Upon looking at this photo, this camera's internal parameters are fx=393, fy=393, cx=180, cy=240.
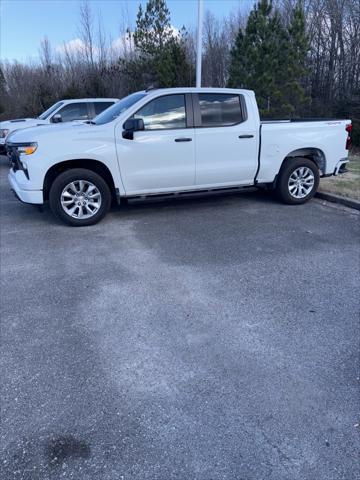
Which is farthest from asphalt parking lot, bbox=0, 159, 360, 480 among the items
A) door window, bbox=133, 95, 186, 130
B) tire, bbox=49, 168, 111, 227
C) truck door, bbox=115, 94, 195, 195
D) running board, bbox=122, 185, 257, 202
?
door window, bbox=133, 95, 186, 130

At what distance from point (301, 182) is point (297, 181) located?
0.09 meters

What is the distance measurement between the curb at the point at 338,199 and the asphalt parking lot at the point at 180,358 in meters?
1.85

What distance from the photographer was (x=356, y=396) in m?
2.66

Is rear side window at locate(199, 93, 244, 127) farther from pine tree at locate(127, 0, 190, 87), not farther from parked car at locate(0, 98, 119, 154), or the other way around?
pine tree at locate(127, 0, 190, 87)

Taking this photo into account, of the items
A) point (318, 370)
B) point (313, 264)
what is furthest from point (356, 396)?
point (313, 264)

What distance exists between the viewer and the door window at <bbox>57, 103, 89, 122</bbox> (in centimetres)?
1214

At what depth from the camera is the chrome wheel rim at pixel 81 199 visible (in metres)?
6.01

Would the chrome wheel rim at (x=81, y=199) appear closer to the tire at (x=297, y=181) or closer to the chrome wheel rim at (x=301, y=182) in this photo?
the tire at (x=297, y=181)

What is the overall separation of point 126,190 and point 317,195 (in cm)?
410

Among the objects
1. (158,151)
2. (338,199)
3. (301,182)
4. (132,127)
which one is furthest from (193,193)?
(338,199)

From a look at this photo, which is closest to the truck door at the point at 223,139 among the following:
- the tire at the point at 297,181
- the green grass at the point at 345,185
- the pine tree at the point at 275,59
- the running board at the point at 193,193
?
the running board at the point at 193,193

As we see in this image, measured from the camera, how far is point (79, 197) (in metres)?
6.09

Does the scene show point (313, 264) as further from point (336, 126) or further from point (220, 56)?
point (220, 56)

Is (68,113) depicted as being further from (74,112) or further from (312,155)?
(312,155)
